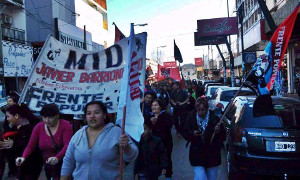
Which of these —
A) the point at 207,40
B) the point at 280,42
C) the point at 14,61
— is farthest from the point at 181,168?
the point at 207,40

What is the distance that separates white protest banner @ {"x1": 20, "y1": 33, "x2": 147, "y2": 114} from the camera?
432 cm

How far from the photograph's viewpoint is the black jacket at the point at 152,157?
4.44 metres

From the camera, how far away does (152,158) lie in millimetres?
4457

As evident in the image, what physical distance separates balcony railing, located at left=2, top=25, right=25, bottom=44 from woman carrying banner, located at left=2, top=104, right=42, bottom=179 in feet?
60.1

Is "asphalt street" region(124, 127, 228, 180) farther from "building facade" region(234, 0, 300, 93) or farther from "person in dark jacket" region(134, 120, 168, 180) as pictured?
"building facade" region(234, 0, 300, 93)

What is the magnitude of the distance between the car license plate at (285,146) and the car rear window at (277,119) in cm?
25

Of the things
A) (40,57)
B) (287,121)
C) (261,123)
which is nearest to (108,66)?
(40,57)

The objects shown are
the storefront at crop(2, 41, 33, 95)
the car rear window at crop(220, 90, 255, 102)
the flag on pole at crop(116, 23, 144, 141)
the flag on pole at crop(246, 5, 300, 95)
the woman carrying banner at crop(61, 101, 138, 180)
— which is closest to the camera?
the woman carrying banner at crop(61, 101, 138, 180)

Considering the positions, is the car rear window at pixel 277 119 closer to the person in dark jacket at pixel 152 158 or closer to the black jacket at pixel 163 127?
the black jacket at pixel 163 127

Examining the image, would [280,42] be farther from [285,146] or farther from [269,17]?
[269,17]

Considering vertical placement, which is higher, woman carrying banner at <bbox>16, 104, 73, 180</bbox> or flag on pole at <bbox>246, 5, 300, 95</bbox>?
flag on pole at <bbox>246, 5, 300, 95</bbox>

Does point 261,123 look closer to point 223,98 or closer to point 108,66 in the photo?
point 108,66

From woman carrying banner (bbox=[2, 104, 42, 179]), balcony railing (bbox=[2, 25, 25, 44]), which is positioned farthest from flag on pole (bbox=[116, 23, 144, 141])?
balcony railing (bbox=[2, 25, 25, 44])

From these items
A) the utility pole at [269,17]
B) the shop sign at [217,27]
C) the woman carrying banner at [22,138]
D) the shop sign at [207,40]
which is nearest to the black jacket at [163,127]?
the woman carrying banner at [22,138]
